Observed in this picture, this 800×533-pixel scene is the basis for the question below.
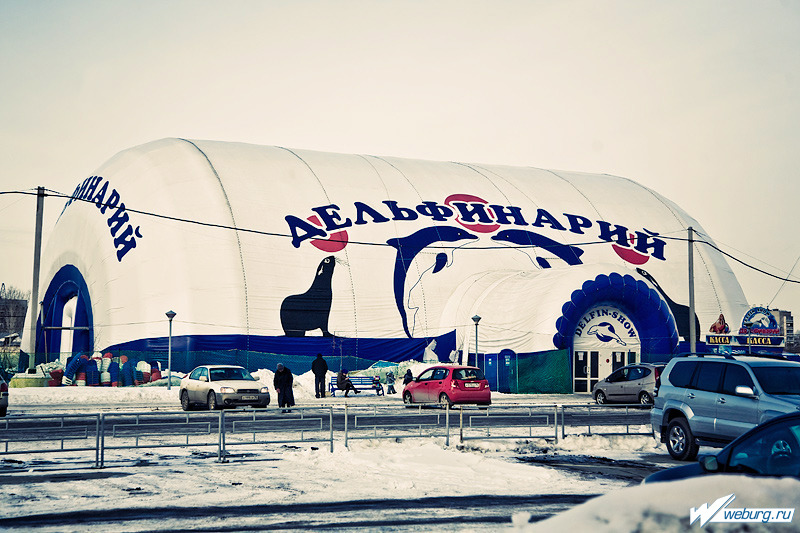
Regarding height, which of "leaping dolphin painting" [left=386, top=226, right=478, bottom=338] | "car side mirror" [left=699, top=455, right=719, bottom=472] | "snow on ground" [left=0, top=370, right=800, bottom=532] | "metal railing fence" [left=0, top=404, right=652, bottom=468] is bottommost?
"snow on ground" [left=0, top=370, right=800, bottom=532]

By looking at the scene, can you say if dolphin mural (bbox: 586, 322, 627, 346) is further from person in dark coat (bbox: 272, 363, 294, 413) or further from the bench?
person in dark coat (bbox: 272, 363, 294, 413)

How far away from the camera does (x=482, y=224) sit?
168 feet

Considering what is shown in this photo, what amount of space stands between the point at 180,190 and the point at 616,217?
1074 inches

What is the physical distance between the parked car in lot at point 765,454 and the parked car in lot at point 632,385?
72.9 feet

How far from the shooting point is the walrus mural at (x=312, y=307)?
A: 43.6 metres

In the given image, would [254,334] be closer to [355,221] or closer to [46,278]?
[355,221]

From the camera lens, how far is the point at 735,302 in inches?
2216

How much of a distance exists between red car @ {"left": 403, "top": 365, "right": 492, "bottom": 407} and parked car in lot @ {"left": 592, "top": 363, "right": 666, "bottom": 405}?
526 centimetres

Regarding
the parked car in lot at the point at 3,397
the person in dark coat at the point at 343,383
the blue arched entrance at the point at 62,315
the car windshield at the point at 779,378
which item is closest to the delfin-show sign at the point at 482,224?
the person in dark coat at the point at 343,383

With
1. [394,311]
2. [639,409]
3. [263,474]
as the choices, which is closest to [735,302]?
[394,311]

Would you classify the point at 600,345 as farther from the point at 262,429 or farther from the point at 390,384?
the point at 262,429

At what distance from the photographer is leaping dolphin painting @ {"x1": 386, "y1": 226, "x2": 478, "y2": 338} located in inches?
1844

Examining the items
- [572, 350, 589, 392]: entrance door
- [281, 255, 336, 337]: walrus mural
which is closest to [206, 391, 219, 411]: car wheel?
[281, 255, 336, 337]: walrus mural

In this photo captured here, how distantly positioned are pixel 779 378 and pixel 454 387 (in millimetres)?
13939
